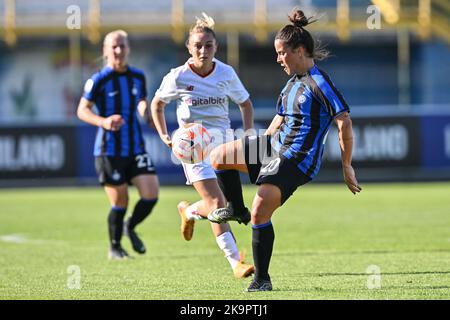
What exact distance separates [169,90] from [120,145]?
1948 mm

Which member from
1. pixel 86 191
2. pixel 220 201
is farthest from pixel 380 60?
pixel 220 201

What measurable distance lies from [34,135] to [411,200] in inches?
359

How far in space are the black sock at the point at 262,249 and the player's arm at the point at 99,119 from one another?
290 cm

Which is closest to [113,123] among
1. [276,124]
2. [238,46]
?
[276,124]

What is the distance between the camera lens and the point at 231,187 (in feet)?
26.9

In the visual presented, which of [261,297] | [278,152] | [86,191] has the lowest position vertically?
[86,191]

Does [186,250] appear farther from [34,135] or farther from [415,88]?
[415,88]

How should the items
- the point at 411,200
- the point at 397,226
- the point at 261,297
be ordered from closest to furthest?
1. the point at 261,297
2. the point at 397,226
3. the point at 411,200

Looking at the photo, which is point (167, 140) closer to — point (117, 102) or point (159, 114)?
point (159, 114)

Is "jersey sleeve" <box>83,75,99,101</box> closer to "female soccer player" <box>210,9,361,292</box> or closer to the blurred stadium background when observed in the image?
"female soccer player" <box>210,9,361,292</box>

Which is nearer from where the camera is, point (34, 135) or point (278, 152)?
point (278, 152)

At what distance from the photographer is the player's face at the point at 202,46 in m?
8.01

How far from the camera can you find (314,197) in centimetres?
1891

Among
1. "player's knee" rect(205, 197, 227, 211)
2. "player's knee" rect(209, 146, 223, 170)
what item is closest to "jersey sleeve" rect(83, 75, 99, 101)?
"player's knee" rect(205, 197, 227, 211)
